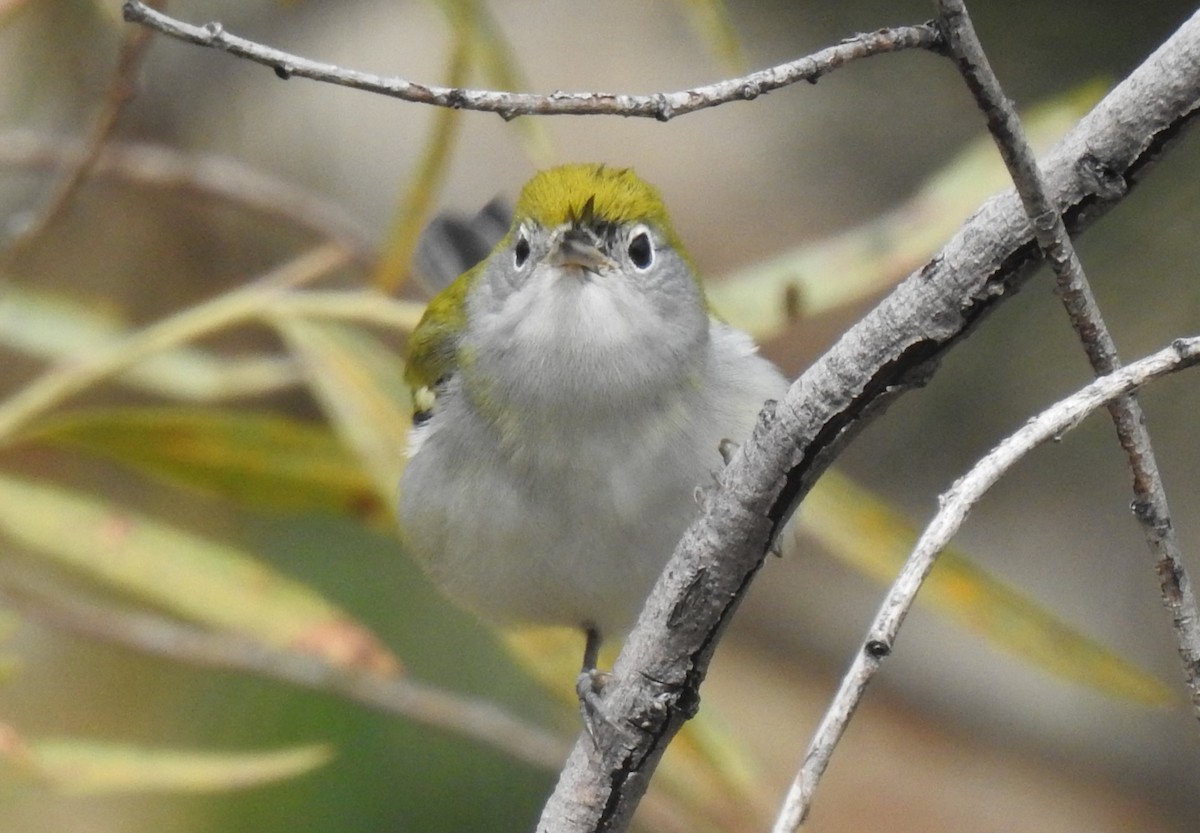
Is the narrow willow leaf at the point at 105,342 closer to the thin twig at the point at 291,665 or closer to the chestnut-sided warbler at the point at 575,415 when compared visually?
the thin twig at the point at 291,665

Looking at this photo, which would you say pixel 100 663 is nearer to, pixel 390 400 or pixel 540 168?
pixel 390 400

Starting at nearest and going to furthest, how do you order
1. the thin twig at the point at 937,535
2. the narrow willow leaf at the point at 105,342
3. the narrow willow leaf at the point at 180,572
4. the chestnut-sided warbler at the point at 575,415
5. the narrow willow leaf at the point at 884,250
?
the thin twig at the point at 937,535 < the chestnut-sided warbler at the point at 575,415 < the narrow willow leaf at the point at 884,250 < the narrow willow leaf at the point at 180,572 < the narrow willow leaf at the point at 105,342

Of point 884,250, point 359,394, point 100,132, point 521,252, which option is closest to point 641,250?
point 521,252

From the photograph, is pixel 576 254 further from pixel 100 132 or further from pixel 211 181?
pixel 211 181

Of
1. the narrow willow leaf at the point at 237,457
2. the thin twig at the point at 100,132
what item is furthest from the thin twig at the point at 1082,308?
the narrow willow leaf at the point at 237,457

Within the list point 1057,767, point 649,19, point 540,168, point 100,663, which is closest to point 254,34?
point 649,19

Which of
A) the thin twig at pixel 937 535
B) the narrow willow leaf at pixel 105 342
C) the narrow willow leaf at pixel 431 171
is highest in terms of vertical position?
the narrow willow leaf at pixel 431 171
